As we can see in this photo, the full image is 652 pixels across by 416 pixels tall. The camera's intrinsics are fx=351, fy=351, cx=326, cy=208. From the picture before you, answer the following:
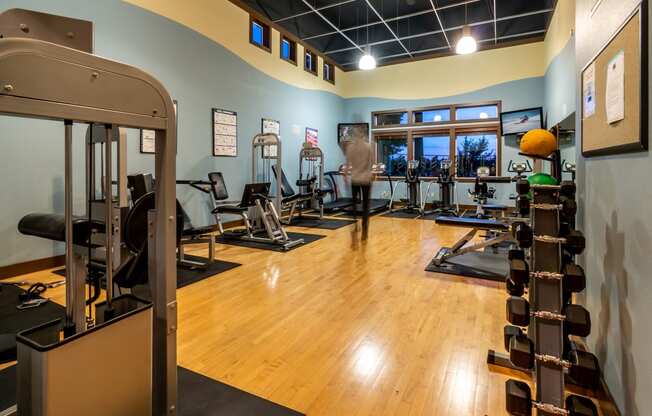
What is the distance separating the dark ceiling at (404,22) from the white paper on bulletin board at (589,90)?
16.8 feet

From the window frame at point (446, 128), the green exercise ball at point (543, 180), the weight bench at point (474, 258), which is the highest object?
the window frame at point (446, 128)

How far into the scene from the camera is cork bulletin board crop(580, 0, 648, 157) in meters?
1.19

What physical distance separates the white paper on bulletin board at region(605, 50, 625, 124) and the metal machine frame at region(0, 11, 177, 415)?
170 cm

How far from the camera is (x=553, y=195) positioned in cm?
148

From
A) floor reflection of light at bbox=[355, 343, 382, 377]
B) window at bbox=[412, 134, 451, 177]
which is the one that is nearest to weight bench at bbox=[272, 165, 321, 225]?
window at bbox=[412, 134, 451, 177]

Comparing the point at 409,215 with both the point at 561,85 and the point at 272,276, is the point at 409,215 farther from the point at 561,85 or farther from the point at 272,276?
the point at 272,276

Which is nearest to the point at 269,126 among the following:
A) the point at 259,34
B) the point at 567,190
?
the point at 259,34

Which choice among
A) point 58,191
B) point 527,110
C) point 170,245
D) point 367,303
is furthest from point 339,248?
point 527,110

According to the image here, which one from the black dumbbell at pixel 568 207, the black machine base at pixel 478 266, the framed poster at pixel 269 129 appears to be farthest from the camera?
the framed poster at pixel 269 129

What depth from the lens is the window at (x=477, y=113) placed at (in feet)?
27.2

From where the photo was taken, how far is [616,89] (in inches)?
56.1

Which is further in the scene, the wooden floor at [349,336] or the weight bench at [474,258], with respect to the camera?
the weight bench at [474,258]

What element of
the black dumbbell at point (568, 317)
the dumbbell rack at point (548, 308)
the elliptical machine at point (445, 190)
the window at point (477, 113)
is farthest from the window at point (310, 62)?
the black dumbbell at point (568, 317)

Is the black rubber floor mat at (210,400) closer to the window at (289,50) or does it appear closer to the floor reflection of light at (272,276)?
the floor reflection of light at (272,276)
